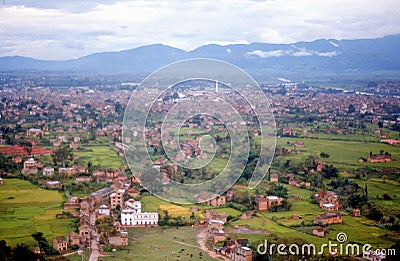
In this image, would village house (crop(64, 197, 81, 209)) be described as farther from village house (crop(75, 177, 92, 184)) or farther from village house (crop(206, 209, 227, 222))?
village house (crop(206, 209, 227, 222))

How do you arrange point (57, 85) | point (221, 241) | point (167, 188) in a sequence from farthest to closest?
point (57, 85) → point (167, 188) → point (221, 241)

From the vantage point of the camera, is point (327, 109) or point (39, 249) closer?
point (39, 249)

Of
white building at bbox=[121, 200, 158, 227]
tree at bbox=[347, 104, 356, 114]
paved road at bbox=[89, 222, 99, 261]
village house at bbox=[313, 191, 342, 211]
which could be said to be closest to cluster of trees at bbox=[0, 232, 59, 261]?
paved road at bbox=[89, 222, 99, 261]

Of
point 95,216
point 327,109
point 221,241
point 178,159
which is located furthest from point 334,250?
point 327,109

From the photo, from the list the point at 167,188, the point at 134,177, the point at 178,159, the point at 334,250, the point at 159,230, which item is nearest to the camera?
the point at 334,250

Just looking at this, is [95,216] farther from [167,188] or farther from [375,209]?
[375,209]
